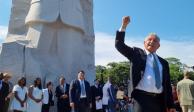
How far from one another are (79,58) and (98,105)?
12.4 feet

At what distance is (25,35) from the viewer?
18.4 metres

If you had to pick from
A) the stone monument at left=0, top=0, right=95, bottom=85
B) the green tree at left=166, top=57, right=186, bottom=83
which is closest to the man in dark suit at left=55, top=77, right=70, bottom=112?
the stone monument at left=0, top=0, right=95, bottom=85

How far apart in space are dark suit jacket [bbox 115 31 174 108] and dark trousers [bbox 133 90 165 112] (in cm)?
8

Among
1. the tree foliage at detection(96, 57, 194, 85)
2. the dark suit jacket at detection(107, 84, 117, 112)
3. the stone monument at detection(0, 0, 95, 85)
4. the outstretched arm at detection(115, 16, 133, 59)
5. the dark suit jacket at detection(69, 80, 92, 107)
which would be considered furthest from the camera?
the tree foliage at detection(96, 57, 194, 85)

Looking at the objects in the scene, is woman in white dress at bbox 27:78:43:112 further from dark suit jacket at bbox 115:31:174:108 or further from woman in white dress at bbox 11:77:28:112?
dark suit jacket at bbox 115:31:174:108

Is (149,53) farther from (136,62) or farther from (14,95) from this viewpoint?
(14,95)

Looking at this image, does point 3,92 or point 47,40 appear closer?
point 3,92

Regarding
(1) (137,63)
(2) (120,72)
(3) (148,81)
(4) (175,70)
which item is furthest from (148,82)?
(4) (175,70)

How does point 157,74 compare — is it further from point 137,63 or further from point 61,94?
point 61,94

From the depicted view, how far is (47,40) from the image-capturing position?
1797 centimetres

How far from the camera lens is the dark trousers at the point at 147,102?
4.72 metres

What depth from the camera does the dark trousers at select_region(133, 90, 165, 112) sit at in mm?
4723

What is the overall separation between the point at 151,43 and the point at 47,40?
13401mm

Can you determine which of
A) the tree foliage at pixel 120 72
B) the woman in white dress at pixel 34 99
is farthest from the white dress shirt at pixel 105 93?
the tree foliage at pixel 120 72
